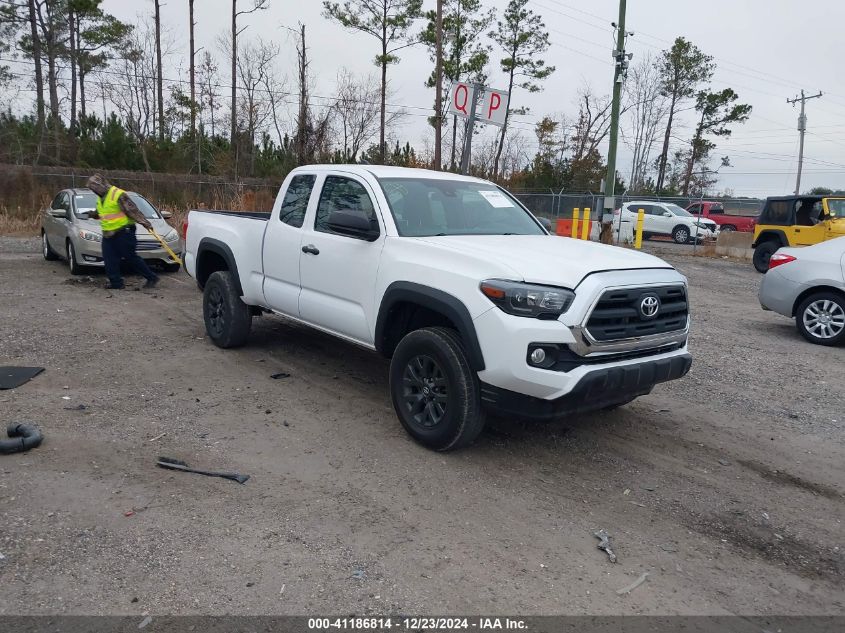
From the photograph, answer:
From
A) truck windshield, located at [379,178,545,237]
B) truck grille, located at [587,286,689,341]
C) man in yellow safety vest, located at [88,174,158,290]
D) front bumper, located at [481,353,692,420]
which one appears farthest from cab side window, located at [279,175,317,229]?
man in yellow safety vest, located at [88,174,158,290]

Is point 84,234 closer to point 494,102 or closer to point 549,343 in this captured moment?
point 494,102

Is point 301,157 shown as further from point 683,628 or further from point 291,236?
point 683,628

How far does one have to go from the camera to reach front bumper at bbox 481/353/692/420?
407 cm

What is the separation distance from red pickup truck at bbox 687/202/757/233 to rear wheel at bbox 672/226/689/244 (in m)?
6.04

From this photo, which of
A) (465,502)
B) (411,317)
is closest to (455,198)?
(411,317)

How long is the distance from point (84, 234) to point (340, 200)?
784cm

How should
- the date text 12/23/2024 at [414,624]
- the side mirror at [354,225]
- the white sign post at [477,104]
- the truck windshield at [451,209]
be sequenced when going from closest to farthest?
the date text 12/23/2024 at [414,624]
the side mirror at [354,225]
the truck windshield at [451,209]
the white sign post at [477,104]

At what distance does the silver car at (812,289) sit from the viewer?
8.41 meters

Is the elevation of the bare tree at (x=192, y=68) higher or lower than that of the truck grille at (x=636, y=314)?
higher

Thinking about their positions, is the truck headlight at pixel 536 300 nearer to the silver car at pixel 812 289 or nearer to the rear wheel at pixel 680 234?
the silver car at pixel 812 289

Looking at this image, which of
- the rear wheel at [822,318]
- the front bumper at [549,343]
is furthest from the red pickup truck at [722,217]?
the front bumper at [549,343]

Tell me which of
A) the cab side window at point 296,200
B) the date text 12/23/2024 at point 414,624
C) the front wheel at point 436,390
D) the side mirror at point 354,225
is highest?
the cab side window at point 296,200

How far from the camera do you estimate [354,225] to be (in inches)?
194

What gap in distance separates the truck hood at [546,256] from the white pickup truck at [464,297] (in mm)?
13
